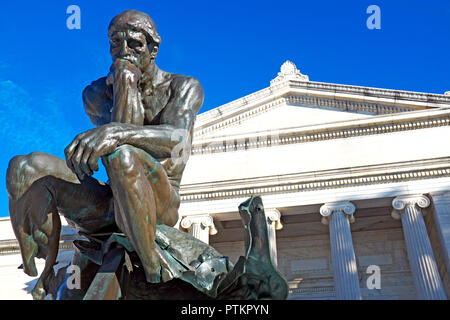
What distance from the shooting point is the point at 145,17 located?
2.51m

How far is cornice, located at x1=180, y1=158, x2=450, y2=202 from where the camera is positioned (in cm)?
1557

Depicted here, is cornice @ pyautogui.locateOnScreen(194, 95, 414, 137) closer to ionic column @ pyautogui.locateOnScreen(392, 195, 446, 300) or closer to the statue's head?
ionic column @ pyautogui.locateOnScreen(392, 195, 446, 300)

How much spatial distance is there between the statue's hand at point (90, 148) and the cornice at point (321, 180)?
14.4 meters

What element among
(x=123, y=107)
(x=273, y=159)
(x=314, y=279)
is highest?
(x=273, y=159)

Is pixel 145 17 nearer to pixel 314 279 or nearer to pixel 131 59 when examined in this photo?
pixel 131 59

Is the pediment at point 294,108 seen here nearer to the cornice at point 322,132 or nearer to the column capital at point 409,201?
the cornice at point 322,132

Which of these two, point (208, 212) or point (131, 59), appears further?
point (208, 212)

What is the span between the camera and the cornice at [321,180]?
1557 cm

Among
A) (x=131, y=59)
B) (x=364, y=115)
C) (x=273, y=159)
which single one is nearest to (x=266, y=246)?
(x=131, y=59)

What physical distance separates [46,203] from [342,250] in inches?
532

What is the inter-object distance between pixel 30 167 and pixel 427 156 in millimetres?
16233

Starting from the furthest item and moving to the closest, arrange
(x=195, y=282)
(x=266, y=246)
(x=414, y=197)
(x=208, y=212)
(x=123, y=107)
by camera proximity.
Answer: (x=208, y=212) < (x=414, y=197) < (x=123, y=107) < (x=195, y=282) < (x=266, y=246)

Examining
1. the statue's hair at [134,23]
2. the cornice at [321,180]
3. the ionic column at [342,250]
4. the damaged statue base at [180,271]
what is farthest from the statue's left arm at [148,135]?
the cornice at [321,180]

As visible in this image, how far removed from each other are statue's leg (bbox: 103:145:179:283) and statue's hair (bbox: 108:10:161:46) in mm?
771
